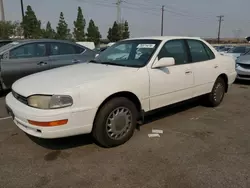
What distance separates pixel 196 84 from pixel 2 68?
4549mm

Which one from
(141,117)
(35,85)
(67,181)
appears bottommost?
(67,181)

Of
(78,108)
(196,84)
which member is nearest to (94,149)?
(78,108)

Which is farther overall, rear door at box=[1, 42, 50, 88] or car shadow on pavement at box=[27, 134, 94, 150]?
rear door at box=[1, 42, 50, 88]

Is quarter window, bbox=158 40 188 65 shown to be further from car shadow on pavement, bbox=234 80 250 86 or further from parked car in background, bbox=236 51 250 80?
car shadow on pavement, bbox=234 80 250 86

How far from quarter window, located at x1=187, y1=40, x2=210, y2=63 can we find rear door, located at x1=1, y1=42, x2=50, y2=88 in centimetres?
376

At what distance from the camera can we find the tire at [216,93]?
5151 millimetres

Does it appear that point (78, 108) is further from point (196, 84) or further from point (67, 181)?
point (196, 84)

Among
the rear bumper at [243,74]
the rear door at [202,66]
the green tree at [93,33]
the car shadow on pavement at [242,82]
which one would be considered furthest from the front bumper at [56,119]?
the green tree at [93,33]

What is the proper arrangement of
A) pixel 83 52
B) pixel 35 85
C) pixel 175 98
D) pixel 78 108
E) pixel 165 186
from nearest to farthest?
pixel 165 186
pixel 78 108
pixel 35 85
pixel 175 98
pixel 83 52

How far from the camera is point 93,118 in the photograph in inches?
123

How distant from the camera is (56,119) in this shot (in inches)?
113

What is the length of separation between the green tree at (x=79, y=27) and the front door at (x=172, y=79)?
197 ft

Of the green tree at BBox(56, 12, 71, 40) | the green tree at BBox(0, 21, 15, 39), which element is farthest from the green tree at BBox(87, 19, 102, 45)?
the green tree at BBox(0, 21, 15, 39)

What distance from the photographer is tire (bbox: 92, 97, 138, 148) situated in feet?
10.5
